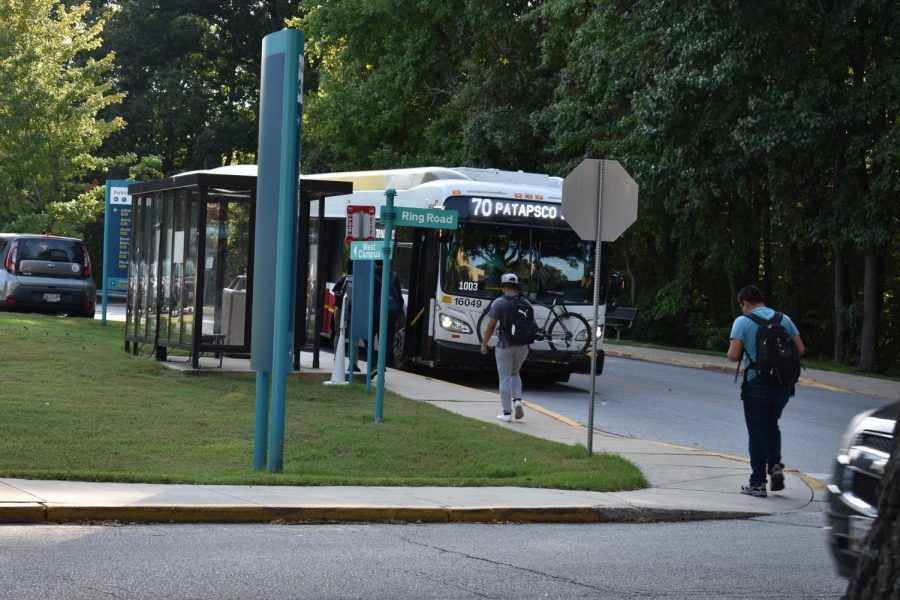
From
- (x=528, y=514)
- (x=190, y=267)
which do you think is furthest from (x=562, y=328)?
(x=528, y=514)

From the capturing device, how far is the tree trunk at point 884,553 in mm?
3791

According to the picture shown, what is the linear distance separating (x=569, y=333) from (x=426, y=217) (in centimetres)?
562

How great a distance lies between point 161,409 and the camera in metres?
14.2

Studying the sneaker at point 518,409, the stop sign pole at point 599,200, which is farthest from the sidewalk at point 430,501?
the sneaker at point 518,409

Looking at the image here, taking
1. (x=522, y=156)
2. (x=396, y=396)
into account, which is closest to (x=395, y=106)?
(x=522, y=156)

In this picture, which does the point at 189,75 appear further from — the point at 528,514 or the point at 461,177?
the point at 528,514

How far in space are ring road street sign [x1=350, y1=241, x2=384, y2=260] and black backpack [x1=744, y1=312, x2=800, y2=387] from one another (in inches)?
208

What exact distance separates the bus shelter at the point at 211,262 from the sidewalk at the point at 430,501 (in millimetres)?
6403

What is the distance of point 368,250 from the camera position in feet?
51.7

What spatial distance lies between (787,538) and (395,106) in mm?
35247

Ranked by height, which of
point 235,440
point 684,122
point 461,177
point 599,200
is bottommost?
point 235,440

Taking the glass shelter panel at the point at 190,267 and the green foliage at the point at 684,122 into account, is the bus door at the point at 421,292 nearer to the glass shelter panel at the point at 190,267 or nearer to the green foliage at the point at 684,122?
the glass shelter panel at the point at 190,267

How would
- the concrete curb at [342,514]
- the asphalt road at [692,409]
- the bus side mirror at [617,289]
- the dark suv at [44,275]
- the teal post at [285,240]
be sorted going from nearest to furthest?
the concrete curb at [342,514] → the teal post at [285,240] → the asphalt road at [692,409] → the bus side mirror at [617,289] → the dark suv at [44,275]

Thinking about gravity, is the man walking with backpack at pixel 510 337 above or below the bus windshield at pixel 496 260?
below
